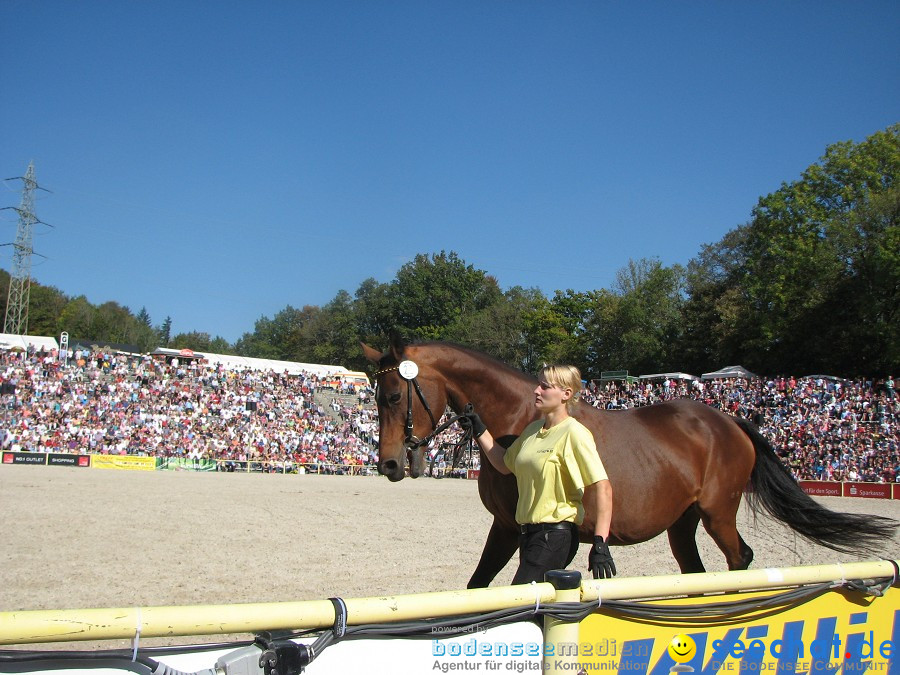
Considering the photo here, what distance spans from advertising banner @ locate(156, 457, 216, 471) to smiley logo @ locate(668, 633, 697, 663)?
1026 inches

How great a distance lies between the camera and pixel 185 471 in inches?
1001

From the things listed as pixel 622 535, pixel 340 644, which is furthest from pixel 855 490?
pixel 340 644

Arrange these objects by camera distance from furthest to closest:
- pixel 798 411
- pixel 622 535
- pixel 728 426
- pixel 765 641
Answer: pixel 798 411, pixel 728 426, pixel 622 535, pixel 765 641

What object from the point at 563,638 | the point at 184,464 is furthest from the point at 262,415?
the point at 563,638

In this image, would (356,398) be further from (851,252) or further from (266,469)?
(851,252)

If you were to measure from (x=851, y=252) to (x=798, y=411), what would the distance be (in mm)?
13495

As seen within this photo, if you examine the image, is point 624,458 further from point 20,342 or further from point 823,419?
point 20,342

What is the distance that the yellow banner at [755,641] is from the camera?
2553 millimetres

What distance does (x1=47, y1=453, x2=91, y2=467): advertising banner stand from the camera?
82.4ft

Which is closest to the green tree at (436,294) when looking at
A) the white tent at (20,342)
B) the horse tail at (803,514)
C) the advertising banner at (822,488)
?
the white tent at (20,342)

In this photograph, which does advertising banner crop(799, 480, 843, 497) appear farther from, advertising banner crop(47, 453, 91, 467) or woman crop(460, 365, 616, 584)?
advertising banner crop(47, 453, 91, 467)

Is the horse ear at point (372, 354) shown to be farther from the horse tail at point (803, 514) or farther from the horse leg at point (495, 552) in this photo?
the horse tail at point (803, 514)

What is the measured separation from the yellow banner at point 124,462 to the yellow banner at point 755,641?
84.5ft

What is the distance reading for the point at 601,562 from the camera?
9.91 feet
